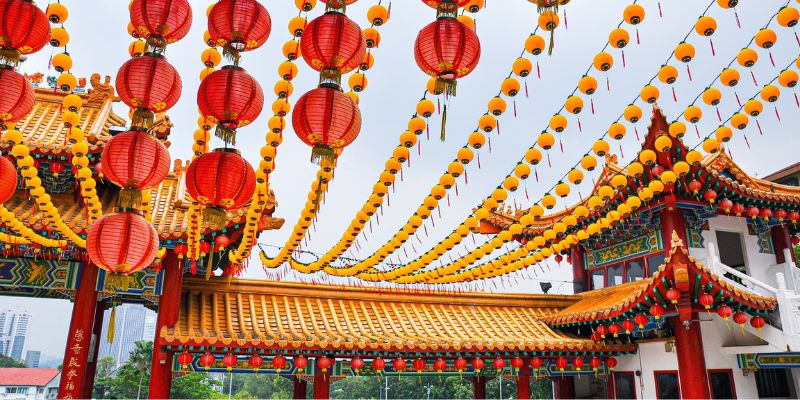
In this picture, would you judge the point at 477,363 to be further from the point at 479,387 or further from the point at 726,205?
the point at 726,205

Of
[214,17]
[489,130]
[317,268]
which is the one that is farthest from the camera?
[317,268]

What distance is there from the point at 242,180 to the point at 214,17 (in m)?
1.13

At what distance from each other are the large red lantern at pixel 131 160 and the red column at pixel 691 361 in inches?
357

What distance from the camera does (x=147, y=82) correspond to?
156 inches

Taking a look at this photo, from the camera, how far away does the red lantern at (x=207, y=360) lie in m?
9.04

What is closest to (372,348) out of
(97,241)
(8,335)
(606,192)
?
(606,192)

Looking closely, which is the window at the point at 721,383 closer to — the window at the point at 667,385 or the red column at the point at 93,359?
the window at the point at 667,385

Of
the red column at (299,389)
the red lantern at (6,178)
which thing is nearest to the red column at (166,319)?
the red column at (299,389)

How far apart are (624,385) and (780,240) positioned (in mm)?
4762

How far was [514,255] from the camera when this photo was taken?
10188 millimetres

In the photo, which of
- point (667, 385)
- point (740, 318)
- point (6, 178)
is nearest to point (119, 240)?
point (6, 178)

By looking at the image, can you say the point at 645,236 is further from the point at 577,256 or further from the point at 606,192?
the point at 606,192

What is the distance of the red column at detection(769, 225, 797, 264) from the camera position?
12.0 metres

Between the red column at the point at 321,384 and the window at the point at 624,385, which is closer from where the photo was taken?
the red column at the point at 321,384
